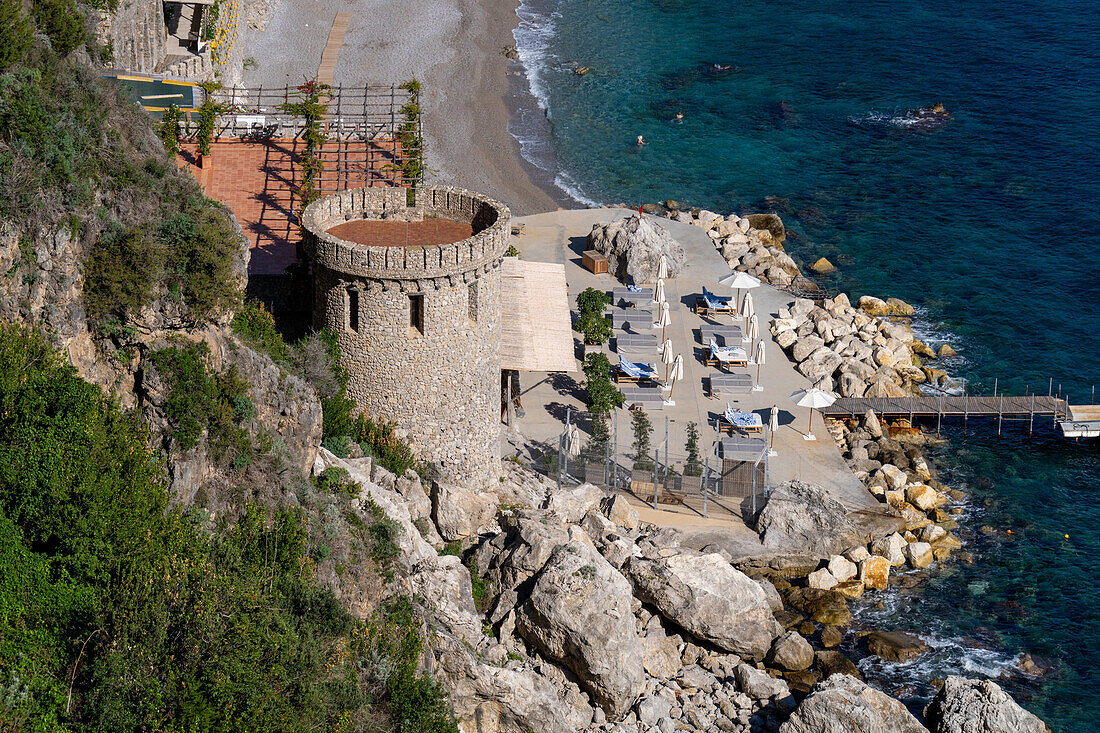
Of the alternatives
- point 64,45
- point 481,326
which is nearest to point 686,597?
point 481,326

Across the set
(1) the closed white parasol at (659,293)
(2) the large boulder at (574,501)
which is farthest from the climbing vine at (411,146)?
(2) the large boulder at (574,501)

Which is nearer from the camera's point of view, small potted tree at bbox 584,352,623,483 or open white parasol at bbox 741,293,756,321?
small potted tree at bbox 584,352,623,483

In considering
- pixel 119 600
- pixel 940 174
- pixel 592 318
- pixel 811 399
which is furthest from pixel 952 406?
pixel 119 600

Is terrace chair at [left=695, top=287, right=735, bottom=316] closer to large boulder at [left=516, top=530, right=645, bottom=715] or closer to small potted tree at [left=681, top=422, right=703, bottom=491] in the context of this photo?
small potted tree at [left=681, top=422, right=703, bottom=491]

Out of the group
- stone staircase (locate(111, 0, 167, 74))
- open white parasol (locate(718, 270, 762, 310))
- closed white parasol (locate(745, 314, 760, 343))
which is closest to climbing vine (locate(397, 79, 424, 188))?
stone staircase (locate(111, 0, 167, 74))

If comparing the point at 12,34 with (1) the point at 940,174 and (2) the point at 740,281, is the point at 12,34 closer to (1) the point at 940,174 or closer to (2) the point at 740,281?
(2) the point at 740,281

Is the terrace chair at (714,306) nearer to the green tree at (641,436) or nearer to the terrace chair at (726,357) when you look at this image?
the terrace chair at (726,357)
